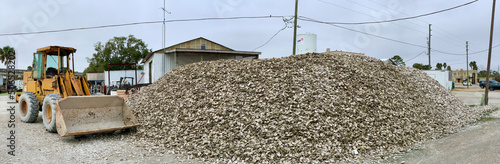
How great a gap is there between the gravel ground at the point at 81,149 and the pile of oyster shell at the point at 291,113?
1.13 ft

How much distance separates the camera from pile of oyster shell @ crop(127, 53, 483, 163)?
16.0ft

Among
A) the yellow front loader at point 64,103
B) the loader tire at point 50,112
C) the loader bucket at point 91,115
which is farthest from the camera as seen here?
the loader tire at point 50,112

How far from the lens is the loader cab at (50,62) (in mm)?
7488

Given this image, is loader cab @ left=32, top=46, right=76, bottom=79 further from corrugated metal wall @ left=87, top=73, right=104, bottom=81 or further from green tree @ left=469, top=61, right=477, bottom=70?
green tree @ left=469, top=61, right=477, bottom=70

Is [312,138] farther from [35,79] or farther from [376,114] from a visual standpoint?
[35,79]

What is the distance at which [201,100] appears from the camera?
6.38m

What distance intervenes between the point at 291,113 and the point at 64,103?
4.48 metres

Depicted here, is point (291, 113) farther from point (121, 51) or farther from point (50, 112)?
point (121, 51)

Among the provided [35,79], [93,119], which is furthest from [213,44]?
[93,119]

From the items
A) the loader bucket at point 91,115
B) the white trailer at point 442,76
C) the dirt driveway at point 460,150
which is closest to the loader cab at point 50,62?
the loader bucket at point 91,115

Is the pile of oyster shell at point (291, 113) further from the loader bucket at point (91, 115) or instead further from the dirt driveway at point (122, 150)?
the loader bucket at point (91, 115)

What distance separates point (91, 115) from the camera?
5984mm

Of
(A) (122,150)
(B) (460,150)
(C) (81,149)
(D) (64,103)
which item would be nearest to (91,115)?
(D) (64,103)

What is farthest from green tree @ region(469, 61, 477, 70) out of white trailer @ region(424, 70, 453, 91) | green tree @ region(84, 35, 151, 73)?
green tree @ region(84, 35, 151, 73)
